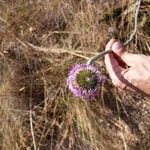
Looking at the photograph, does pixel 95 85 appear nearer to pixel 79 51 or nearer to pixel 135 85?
pixel 135 85

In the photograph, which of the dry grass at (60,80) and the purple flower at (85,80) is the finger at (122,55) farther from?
the dry grass at (60,80)

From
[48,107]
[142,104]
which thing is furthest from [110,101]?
[48,107]

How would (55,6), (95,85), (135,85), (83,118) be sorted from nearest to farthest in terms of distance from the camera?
(135,85) → (95,85) → (83,118) → (55,6)

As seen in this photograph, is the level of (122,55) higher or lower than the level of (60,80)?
higher

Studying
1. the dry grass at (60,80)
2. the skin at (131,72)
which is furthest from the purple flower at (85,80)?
the dry grass at (60,80)

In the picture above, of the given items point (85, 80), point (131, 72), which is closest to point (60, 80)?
point (85, 80)

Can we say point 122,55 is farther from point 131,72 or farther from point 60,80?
point 60,80
